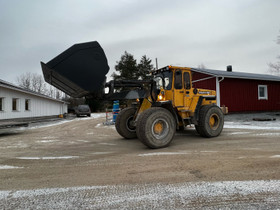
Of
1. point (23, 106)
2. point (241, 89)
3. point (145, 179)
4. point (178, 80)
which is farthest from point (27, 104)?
point (241, 89)

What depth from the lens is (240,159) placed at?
4383 millimetres

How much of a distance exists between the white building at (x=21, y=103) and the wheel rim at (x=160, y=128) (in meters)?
13.6

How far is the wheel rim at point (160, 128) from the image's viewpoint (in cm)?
556

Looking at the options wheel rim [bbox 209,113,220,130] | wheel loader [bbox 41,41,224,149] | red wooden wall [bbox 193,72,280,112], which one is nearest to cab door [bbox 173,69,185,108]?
wheel loader [bbox 41,41,224,149]

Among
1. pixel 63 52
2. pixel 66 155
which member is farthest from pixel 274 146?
pixel 63 52

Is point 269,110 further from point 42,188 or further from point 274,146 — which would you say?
point 42,188

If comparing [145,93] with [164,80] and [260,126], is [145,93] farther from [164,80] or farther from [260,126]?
[260,126]

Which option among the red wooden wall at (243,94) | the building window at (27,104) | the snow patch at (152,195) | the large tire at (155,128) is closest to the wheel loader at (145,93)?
the large tire at (155,128)

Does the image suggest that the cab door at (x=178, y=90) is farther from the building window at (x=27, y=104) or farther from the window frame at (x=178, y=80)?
the building window at (x=27, y=104)

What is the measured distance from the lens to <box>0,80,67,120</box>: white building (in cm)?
1506

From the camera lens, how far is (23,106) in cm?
1725

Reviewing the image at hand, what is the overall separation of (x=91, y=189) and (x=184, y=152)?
2851 millimetres

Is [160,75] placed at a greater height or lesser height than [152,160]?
greater

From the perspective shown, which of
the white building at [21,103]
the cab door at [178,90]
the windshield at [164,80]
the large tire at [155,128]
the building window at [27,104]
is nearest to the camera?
the large tire at [155,128]
